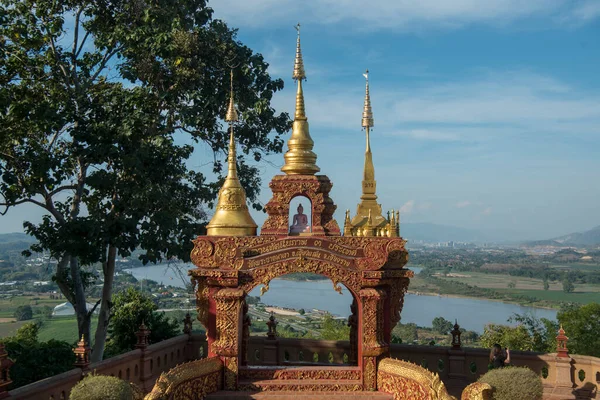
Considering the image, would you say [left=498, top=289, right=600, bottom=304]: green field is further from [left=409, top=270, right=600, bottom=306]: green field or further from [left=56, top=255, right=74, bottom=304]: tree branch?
[left=56, top=255, right=74, bottom=304]: tree branch

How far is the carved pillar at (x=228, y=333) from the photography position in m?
11.8

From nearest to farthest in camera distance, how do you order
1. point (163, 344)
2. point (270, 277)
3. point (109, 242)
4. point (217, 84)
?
point (270, 277)
point (163, 344)
point (109, 242)
point (217, 84)

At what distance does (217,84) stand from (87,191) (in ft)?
16.1

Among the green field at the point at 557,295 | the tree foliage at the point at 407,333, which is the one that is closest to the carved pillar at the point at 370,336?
the tree foliage at the point at 407,333

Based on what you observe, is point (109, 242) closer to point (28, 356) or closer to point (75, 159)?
point (75, 159)

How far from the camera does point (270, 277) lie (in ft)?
38.5

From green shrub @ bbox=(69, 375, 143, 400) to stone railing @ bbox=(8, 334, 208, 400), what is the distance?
2.93 feet

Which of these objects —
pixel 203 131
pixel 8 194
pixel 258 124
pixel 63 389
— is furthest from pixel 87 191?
pixel 63 389

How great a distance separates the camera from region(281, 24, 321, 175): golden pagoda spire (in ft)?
42.2

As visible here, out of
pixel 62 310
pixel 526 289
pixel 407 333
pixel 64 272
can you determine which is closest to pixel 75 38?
pixel 64 272

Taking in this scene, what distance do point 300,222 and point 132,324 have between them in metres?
9.65

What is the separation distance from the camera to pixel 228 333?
11883mm

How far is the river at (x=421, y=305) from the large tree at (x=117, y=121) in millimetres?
20715

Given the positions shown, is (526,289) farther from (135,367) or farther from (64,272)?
(135,367)
